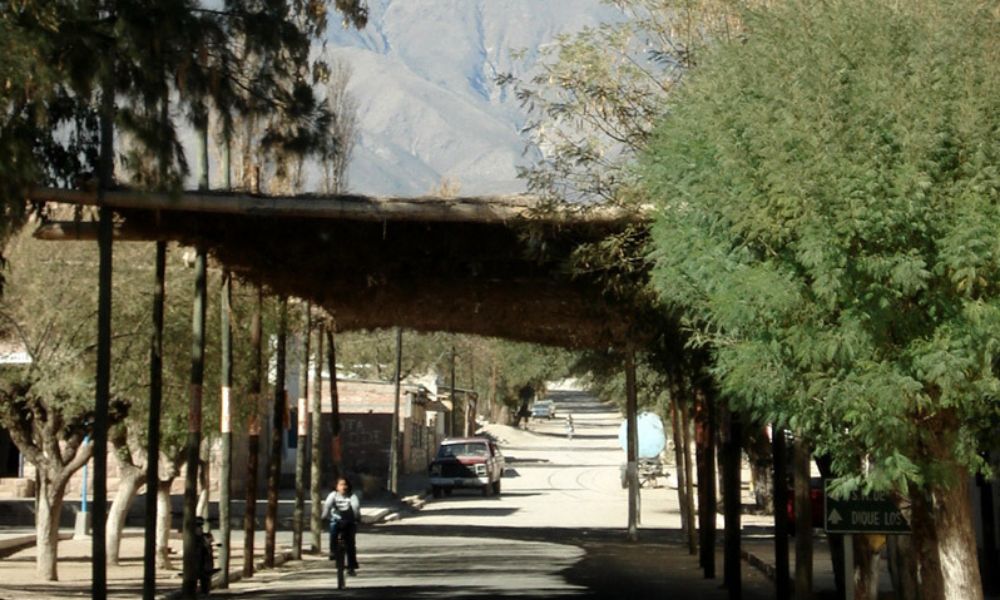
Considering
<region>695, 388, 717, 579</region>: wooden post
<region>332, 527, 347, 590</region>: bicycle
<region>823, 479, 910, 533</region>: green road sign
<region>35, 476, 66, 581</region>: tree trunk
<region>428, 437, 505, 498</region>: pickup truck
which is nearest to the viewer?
<region>823, 479, 910, 533</region>: green road sign

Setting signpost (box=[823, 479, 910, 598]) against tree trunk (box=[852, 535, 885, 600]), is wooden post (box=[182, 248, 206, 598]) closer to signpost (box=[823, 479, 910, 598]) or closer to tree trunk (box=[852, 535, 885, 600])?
tree trunk (box=[852, 535, 885, 600])

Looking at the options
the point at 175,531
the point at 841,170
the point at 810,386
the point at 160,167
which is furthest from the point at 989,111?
the point at 175,531

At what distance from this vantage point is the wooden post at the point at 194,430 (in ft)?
73.2

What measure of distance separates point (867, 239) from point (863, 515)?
3281 millimetres

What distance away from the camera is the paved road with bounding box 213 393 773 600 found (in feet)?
82.2

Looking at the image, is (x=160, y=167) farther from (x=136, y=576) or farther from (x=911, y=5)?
(x=136, y=576)

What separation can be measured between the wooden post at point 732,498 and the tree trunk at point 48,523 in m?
10.0

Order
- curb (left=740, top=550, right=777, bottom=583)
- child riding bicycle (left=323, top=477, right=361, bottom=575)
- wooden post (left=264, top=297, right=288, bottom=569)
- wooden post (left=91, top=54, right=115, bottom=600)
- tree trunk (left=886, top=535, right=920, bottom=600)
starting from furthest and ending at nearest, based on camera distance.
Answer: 1. wooden post (left=264, top=297, right=288, bottom=569)
2. curb (left=740, top=550, right=777, bottom=583)
3. child riding bicycle (left=323, top=477, right=361, bottom=575)
4. wooden post (left=91, top=54, right=115, bottom=600)
5. tree trunk (left=886, top=535, right=920, bottom=600)

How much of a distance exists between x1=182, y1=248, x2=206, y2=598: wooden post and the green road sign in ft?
36.5

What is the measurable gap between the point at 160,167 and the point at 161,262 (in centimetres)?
609

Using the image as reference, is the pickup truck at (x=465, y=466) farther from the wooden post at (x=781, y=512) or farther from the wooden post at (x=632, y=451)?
the wooden post at (x=781, y=512)

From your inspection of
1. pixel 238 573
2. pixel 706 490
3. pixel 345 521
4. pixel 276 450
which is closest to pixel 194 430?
pixel 345 521

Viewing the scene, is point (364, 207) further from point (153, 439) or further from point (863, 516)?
point (863, 516)

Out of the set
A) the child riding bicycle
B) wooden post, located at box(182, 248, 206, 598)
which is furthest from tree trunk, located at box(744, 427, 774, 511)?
wooden post, located at box(182, 248, 206, 598)
